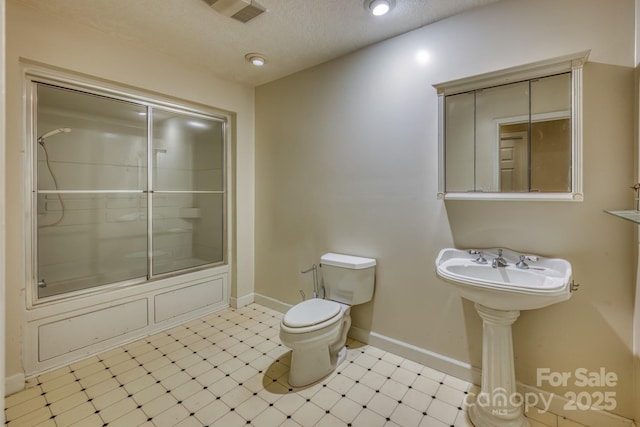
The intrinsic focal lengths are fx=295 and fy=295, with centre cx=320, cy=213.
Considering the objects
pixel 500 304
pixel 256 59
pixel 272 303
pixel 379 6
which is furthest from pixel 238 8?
pixel 272 303

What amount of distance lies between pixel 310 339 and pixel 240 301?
59.0 inches

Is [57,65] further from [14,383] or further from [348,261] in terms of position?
[348,261]

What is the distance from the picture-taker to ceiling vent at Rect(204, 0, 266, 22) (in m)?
1.76

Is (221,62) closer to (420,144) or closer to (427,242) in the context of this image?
(420,144)

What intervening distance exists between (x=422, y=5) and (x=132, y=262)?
297 centimetres

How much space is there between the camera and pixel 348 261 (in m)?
2.26

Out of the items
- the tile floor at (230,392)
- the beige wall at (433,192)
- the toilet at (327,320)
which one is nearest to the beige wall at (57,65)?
the tile floor at (230,392)

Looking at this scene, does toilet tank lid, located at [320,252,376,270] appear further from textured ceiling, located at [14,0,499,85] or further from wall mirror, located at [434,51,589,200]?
textured ceiling, located at [14,0,499,85]

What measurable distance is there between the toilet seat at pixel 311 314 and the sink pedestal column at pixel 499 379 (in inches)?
35.9

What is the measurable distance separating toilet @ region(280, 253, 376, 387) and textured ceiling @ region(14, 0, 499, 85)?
5.44 ft

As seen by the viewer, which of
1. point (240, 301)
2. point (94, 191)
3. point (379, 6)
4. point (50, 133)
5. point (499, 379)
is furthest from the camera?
point (240, 301)

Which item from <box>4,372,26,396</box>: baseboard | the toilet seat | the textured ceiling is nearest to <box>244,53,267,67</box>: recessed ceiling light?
the textured ceiling

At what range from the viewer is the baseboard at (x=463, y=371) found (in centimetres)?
153

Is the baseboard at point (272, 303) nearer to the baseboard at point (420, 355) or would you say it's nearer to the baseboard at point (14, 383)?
the baseboard at point (420, 355)
